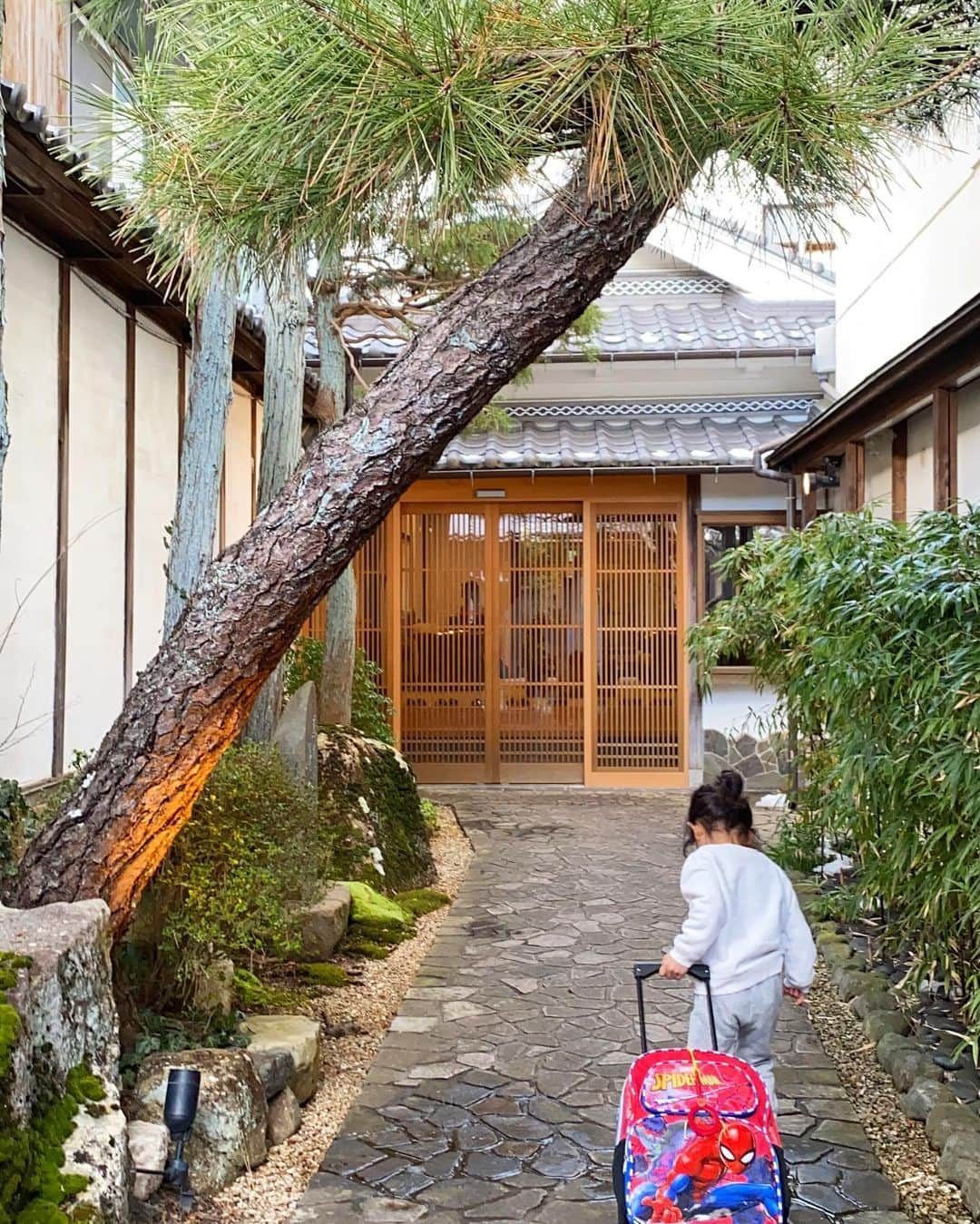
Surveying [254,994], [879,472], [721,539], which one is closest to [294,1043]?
[254,994]

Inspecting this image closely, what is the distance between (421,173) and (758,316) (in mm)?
11133

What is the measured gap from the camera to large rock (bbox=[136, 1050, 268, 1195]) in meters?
3.35

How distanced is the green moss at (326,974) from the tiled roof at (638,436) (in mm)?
6150

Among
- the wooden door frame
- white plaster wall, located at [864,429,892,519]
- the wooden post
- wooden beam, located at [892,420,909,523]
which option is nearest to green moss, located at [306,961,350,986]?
wooden beam, located at [892,420,909,523]

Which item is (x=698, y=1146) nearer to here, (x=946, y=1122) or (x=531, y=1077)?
(x=946, y=1122)

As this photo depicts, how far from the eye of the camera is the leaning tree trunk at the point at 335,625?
323 inches

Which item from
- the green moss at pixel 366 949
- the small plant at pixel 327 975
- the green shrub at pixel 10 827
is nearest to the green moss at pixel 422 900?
the green moss at pixel 366 949

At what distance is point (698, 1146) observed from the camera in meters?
2.62

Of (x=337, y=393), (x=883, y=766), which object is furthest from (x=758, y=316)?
(x=883, y=766)

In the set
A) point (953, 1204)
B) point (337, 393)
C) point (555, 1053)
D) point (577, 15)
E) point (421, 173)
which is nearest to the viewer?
point (577, 15)

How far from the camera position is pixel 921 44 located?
9.46 feet

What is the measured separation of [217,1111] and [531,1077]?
4.61 ft

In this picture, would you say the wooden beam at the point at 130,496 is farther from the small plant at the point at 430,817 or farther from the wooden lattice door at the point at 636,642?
the wooden lattice door at the point at 636,642

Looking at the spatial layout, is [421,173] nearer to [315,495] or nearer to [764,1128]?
[315,495]
